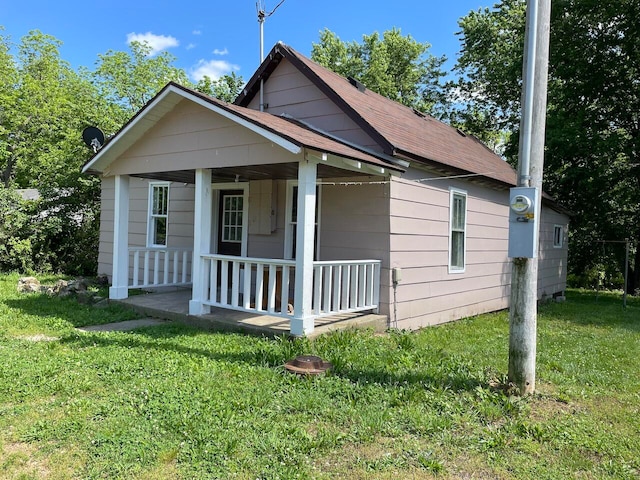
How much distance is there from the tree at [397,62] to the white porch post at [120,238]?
66.9ft

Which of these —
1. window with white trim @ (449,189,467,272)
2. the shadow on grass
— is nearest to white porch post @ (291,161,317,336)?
the shadow on grass

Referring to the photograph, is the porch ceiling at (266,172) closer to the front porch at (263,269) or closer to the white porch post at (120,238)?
the front porch at (263,269)

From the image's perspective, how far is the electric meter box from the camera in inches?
159

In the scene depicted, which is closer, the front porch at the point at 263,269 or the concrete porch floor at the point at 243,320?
the front porch at the point at 263,269

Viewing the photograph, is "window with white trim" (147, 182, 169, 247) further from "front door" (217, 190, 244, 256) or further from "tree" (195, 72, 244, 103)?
"tree" (195, 72, 244, 103)

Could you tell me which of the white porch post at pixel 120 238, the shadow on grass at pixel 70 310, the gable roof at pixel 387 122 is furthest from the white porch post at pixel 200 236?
the gable roof at pixel 387 122

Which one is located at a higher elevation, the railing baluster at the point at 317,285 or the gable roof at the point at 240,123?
the gable roof at the point at 240,123

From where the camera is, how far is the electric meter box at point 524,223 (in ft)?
13.2

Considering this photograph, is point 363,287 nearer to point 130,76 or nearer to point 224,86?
point 130,76

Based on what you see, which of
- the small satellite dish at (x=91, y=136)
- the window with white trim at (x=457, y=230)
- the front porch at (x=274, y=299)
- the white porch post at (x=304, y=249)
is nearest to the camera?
the white porch post at (x=304, y=249)

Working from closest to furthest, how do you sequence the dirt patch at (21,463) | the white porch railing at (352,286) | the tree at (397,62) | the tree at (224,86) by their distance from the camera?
the dirt patch at (21,463)
the white porch railing at (352,286)
the tree at (224,86)
the tree at (397,62)

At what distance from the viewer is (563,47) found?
14.5 m

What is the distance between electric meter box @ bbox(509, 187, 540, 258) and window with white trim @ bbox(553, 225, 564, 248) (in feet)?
35.1

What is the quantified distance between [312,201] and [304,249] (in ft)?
2.02
